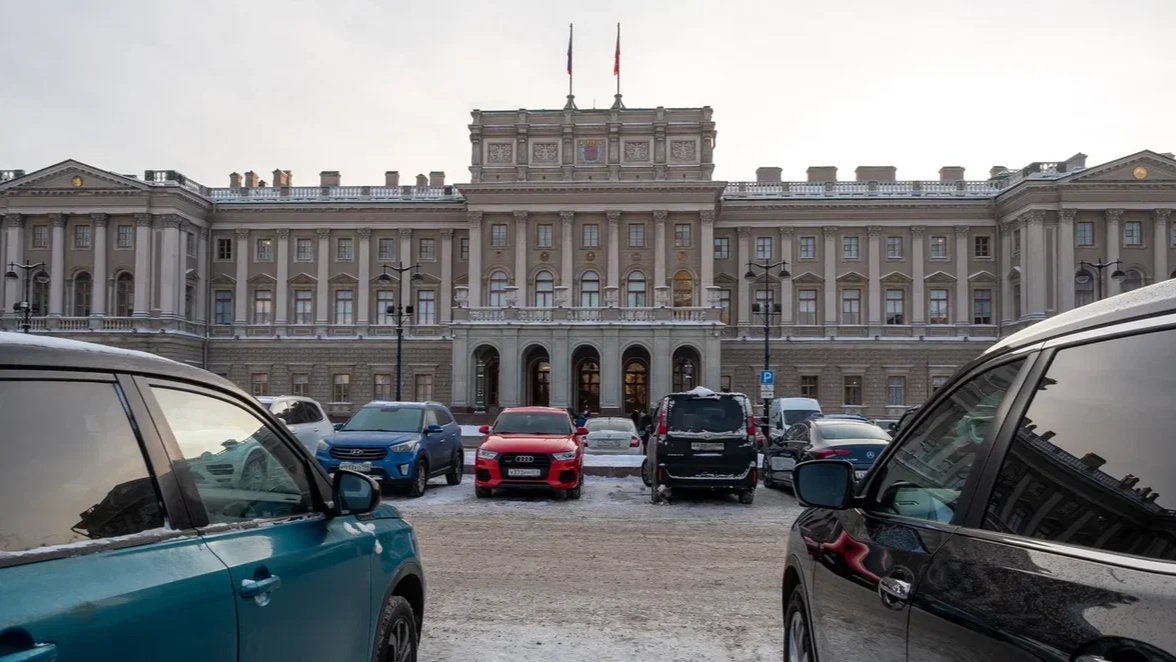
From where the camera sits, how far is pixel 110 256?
194 ft

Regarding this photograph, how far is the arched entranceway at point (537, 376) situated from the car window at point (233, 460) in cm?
5142

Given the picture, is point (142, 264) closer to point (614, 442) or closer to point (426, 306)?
point (426, 306)

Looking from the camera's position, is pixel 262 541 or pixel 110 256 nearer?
pixel 262 541

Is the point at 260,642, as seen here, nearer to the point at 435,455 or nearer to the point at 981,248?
the point at 435,455

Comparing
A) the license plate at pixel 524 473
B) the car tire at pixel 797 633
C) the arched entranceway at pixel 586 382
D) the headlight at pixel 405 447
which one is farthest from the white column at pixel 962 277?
the car tire at pixel 797 633

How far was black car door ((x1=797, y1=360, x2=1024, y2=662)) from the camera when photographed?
2.83 metres

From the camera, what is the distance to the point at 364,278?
204 ft

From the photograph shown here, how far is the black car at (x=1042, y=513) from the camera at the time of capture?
1.90 metres

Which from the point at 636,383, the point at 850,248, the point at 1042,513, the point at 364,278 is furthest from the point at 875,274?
the point at 1042,513

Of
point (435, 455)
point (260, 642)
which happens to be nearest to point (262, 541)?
point (260, 642)

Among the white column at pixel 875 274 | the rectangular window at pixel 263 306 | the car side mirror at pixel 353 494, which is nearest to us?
the car side mirror at pixel 353 494

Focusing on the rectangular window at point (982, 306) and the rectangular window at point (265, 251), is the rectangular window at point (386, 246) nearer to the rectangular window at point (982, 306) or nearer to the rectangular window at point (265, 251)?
the rectangular window at point (265, 251)

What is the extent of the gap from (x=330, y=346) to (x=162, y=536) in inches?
2409

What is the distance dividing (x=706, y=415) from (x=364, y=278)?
49182mm
